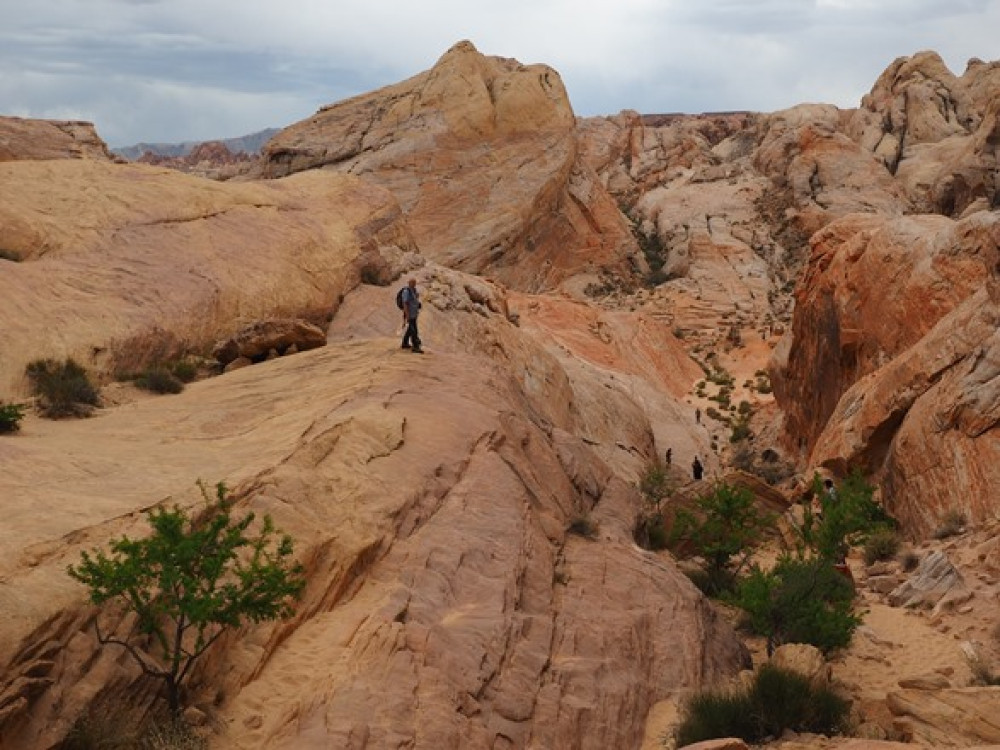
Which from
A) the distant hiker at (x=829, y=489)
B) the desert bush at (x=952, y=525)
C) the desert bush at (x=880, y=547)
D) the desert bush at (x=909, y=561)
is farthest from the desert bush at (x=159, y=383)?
the desert bush at (x=952, y=525)

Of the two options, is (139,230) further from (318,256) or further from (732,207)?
(732,207)

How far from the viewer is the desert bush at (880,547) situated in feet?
66.0

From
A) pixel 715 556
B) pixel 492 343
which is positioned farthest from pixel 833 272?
pixel 715 556

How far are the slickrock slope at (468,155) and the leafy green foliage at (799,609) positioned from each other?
35.5m

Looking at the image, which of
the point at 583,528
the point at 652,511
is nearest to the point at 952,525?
the point at 652,511

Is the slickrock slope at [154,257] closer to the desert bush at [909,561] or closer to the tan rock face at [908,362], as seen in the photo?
the tan rock face at [908,362]

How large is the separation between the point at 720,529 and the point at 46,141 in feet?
68.6

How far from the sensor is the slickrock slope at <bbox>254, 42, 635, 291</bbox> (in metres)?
50.2

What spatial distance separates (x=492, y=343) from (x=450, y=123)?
29363 millimetres

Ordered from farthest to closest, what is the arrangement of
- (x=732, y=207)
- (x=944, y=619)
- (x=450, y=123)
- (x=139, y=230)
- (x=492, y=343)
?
(x=732, y=207) < (x=450, y=123) < (x=492, y=343) < (x=139, y=230) < (x=944, y=619)

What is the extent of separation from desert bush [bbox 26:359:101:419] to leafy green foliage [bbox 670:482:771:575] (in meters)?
11.2

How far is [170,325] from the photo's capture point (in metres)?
20.8

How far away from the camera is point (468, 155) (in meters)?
51.8

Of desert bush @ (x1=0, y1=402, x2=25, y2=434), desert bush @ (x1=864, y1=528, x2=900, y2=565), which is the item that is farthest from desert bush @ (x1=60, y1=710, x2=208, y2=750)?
desert bush @ (x1=864, y1=528, x2=900, y2=565)
